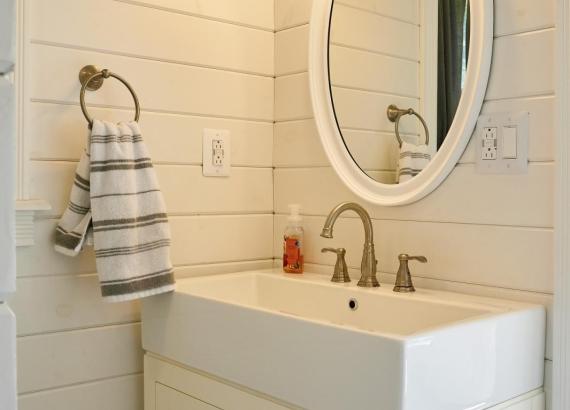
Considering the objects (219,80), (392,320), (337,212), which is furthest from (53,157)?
(392,320)

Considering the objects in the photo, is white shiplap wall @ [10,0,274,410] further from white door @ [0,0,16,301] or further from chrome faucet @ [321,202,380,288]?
white door @ [0,0,16,301]

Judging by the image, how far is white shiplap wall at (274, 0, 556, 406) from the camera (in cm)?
127

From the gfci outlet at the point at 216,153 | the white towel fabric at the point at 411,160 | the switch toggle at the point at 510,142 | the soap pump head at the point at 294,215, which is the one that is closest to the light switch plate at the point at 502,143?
the switch toggle at the point at 510,142

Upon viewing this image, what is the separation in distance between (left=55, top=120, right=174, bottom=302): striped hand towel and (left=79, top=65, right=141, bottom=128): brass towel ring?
1.9 inches

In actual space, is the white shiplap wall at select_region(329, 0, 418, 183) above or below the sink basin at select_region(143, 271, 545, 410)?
above

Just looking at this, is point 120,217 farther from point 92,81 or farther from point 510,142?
point 510,142

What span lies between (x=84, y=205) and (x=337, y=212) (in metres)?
0.58

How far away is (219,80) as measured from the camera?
69.8 inches

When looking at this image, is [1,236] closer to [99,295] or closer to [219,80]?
[99,295]

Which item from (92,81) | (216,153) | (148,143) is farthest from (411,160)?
(92,81)

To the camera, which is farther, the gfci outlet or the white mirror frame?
the gfci outlet

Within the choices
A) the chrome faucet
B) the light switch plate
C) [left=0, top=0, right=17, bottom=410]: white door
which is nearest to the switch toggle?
the light switch plate

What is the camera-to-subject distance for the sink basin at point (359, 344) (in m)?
1.01

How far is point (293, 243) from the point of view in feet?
5.68
